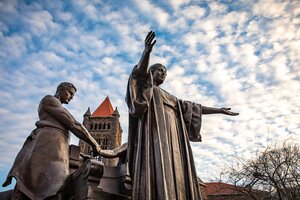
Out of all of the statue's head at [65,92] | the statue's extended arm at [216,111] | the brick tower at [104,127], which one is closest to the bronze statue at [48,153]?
the statue's head at [65,92]

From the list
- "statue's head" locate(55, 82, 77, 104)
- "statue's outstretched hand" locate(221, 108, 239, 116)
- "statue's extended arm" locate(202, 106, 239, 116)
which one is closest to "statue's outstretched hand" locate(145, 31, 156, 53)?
"statue's head" locate(55, 82, 77, 104)

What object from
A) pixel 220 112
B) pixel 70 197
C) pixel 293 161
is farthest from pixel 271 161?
pixel 70 197

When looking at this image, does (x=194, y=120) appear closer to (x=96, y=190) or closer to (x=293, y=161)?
(x=96, y=190)

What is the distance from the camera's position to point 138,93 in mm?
4328

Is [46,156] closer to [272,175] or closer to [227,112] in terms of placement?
[227,112]

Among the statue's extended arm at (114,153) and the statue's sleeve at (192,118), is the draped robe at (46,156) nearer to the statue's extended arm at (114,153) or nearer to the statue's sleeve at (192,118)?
the statue's extended arm at (114,153)

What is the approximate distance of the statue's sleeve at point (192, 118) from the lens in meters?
5.00

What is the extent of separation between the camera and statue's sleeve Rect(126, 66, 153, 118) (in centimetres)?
416

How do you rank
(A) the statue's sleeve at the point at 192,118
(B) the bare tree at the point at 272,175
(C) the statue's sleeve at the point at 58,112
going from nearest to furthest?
1. (C) the statue's sleeve at the point at 58,112
2. (A) the statue's sleeve at the point at 192,118
3. (B) the bare tree at the point at 272,175

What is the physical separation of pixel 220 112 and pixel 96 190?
2.99 m

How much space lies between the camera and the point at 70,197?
349 cm

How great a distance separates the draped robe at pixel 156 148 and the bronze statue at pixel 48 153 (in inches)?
27.8

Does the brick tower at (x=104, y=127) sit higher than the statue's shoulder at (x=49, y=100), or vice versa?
the brick tower at (x=104, y=127)

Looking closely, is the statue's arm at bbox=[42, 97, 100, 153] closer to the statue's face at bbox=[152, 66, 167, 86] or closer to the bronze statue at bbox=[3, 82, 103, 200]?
the bronze statue at bbox=[3, 82, 103, 200]
